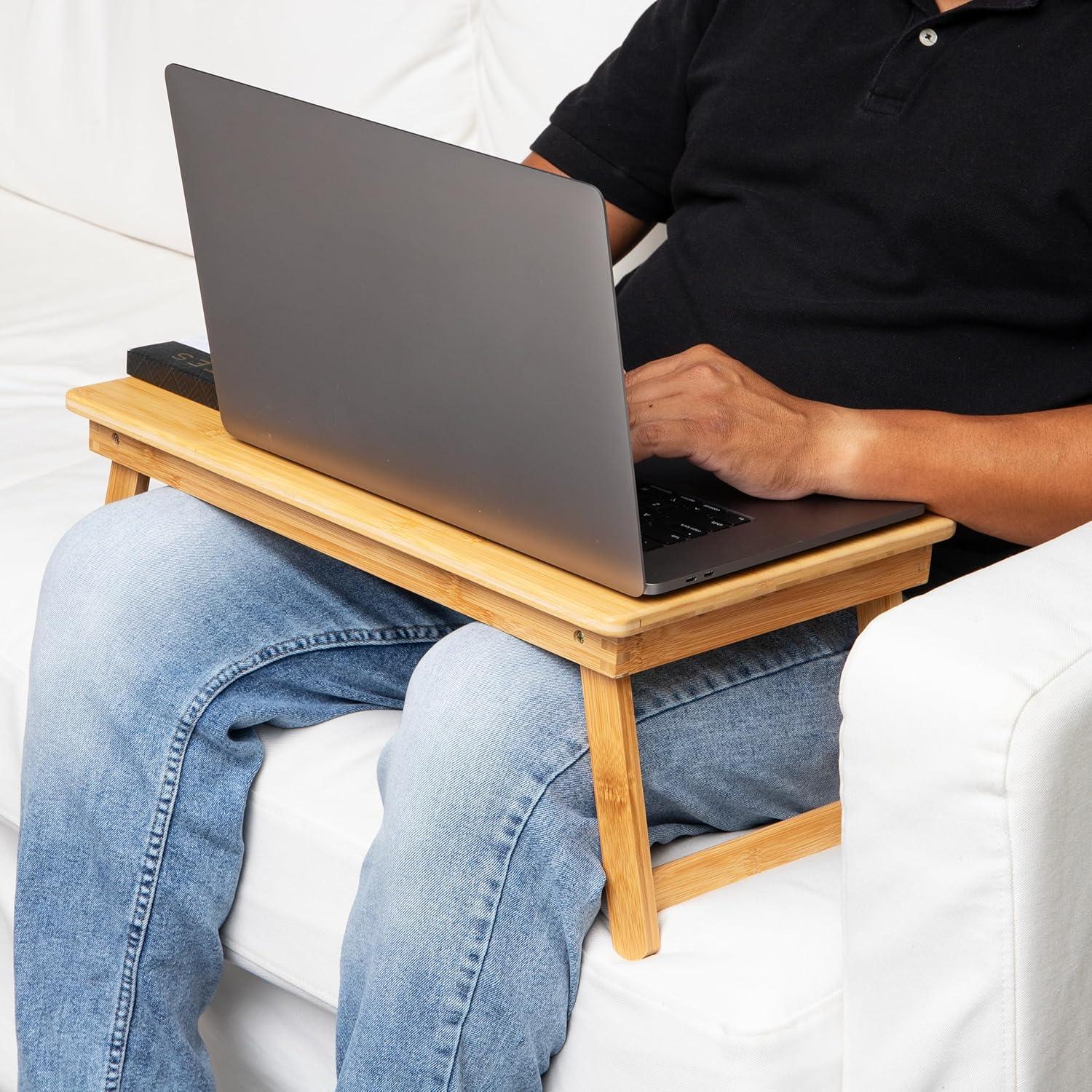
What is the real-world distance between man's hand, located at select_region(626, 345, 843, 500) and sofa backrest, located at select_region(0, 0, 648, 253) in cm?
69

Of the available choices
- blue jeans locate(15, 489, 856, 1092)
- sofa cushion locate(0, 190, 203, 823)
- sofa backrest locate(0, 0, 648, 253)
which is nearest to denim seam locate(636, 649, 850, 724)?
blue jeans locate(15, 489, 856, 1092)

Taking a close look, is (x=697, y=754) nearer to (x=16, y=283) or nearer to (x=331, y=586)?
(x=331, y=586)

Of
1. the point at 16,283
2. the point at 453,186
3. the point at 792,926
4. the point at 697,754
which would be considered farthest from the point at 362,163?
the point at 16,283

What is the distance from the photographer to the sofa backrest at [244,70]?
5.12 ft

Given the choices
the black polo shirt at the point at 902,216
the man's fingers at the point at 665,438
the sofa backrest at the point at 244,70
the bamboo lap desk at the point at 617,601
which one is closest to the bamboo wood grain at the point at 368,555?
the bamboo lap desk at the point at 617,601

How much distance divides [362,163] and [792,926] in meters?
0.48

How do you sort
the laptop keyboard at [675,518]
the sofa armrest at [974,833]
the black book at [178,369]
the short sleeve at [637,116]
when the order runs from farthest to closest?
the short sleeve at [637,116], the black book at [178,369], the laptop keyboard at [675,518], the sofa armrest at [974,833]

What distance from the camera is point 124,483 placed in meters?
1.16

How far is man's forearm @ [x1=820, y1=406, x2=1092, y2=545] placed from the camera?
0.87 m

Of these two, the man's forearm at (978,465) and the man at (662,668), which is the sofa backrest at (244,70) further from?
the man's forearm at (978,465)

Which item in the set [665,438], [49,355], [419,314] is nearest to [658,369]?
[665,438]

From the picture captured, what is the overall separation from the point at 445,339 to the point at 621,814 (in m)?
0.27

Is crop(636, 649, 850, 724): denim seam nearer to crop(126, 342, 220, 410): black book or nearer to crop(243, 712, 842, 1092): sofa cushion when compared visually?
crop(243, 712, 842, 1092): sofa cushion

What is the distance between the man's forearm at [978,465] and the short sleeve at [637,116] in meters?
0.44
